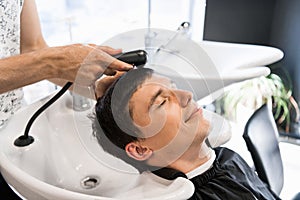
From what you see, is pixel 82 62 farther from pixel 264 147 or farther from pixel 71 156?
pixel 264 147

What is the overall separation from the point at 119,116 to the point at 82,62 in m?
0.21

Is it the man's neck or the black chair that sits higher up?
the man's neck

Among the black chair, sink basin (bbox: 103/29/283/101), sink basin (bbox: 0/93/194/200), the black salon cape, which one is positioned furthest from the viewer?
the black chair

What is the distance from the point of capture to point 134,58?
33.5 inches

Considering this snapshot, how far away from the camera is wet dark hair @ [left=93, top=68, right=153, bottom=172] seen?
3.01 feet

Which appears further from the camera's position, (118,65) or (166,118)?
(166,118)

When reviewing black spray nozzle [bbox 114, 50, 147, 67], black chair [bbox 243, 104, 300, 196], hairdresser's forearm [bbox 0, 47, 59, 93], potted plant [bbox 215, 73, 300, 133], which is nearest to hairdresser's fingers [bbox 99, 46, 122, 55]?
black spray nozzle [bbox 114, 50, 147, 67]

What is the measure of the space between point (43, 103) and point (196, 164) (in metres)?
0.53

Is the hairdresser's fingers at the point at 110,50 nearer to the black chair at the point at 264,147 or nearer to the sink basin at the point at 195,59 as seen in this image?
the sink basin at the point at 195,59

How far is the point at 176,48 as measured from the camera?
157 cm

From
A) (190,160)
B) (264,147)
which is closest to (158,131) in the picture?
(190,160)

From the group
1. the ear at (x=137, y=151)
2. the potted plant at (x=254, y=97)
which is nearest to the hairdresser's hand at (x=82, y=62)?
the ear at (x=137, y=151)

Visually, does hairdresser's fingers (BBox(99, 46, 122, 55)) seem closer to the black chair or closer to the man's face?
the man's face

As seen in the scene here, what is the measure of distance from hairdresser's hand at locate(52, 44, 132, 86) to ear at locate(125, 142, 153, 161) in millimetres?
243
